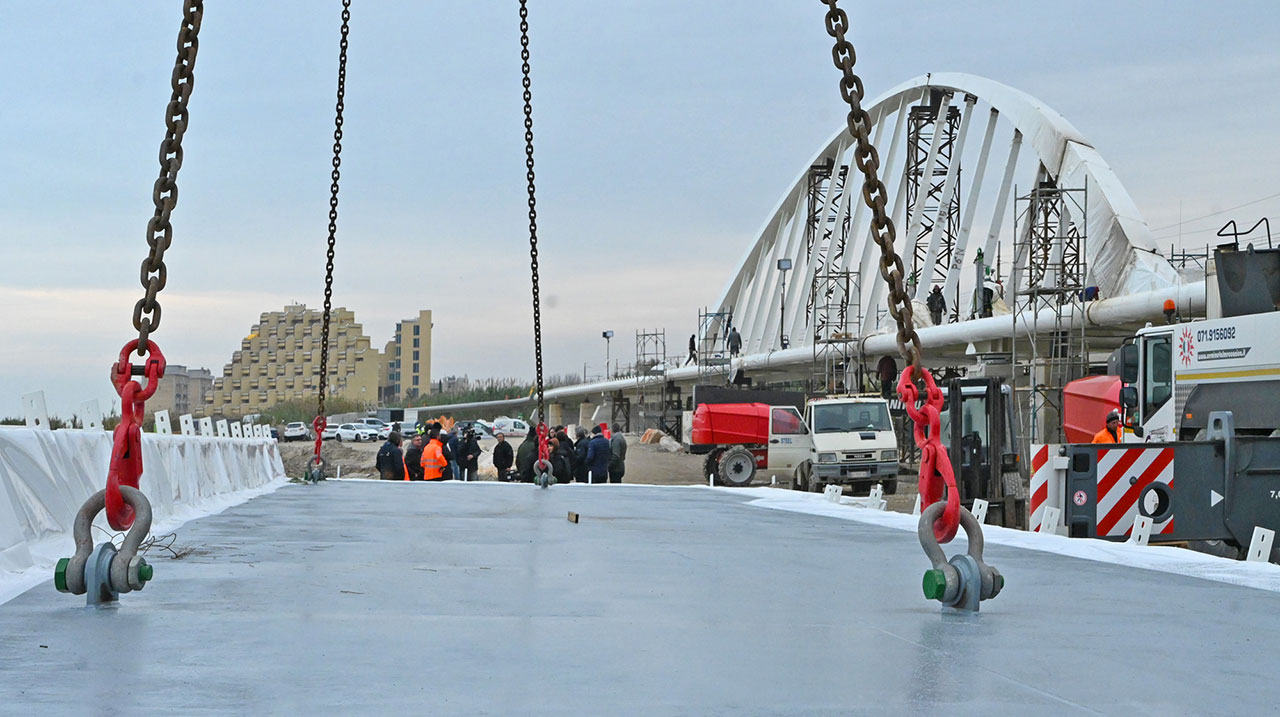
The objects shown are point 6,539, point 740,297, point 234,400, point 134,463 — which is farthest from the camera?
point 234,400

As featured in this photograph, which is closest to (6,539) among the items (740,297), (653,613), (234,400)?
(653,613)

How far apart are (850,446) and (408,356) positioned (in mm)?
163206

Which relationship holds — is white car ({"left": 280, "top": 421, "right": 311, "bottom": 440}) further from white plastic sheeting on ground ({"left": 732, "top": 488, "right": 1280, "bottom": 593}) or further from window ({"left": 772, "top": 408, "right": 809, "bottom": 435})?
white plastic sheeting on ground ({"left": 732, "top": 488, "right": 1280, "bottom": 593})

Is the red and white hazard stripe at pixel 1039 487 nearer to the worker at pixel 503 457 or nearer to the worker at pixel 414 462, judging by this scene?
the worker at pixel 503 457

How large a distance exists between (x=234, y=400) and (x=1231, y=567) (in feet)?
526

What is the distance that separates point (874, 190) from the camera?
4.94m

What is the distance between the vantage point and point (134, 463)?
15.4ft

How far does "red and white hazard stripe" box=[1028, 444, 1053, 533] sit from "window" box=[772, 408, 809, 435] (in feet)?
63.3

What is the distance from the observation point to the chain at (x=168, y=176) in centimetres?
477

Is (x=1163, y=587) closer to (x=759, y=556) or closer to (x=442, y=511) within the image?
(x=759, y=556)

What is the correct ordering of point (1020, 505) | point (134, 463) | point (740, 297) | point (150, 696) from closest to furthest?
point (150, 696)
point (134, 463)
point (1020, 505)
point (740, 297)

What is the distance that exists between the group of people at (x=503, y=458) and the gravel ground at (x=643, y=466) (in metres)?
7.27

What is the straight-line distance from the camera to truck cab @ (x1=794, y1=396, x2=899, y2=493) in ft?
95.3

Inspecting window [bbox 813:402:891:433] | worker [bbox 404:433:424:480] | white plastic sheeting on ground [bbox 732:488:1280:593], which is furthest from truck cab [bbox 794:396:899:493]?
white plastic sheeting on ground [bbox 732:488:1280:593]
